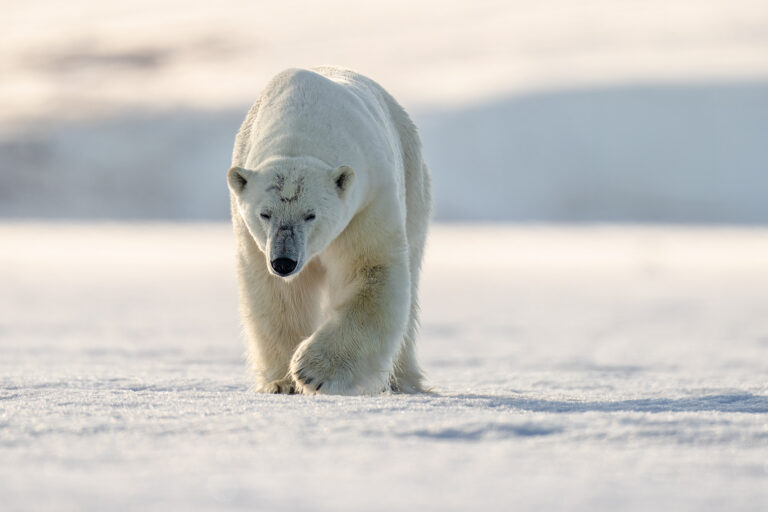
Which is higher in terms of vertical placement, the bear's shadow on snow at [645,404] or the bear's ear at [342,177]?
the bear's ear at [342,177]

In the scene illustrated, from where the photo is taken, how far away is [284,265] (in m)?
3.33

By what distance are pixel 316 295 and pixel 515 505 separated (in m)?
2.22

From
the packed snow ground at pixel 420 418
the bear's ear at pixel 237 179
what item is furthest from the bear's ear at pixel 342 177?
the packed snow ground at pixel 420 418

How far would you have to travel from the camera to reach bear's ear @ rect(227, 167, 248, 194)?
140 inches

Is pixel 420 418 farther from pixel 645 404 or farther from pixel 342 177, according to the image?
pixel 342 177

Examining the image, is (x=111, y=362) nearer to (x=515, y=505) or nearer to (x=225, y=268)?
(x=515, y=505)

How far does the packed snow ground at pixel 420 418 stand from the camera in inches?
78.2

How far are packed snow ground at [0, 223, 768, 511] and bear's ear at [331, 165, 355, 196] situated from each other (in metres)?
0.76

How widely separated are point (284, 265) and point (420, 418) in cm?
88

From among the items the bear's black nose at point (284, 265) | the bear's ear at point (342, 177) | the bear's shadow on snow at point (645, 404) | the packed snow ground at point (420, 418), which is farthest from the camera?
the bear's ear at point (342, 177)

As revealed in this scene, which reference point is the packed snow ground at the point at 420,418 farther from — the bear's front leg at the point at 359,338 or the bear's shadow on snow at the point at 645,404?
the bear's front leg at the point at 359,338

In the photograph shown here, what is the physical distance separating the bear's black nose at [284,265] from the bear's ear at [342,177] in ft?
1.07

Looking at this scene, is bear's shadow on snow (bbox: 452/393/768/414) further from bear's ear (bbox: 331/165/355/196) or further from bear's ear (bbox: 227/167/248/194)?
bear's ear (bbox: 227/167/248/194)

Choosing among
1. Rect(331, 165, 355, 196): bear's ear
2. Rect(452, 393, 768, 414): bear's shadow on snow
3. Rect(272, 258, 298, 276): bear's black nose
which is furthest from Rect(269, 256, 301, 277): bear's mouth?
Rect(452, 393, 768, 414): bear's shadow on snow
